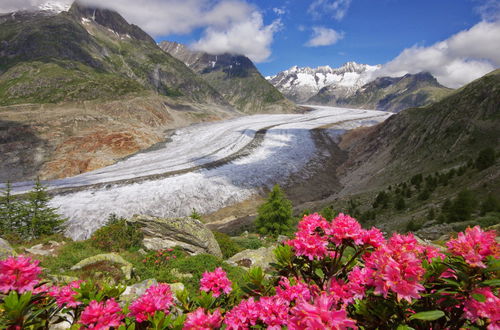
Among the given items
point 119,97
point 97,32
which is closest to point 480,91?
point 119,97

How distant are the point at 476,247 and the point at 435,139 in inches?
1617

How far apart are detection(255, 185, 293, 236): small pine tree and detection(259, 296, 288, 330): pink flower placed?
18.7 metres

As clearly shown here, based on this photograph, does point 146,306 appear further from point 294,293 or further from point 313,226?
point 313,226

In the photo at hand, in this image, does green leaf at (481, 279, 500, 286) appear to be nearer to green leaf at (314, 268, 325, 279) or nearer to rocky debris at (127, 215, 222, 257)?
green leaf at (314, 268, 325, 279)

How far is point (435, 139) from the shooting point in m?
35.8

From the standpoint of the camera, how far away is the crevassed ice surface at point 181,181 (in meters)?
31.5

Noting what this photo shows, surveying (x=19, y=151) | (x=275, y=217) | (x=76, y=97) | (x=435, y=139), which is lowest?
(x=275, y=217)

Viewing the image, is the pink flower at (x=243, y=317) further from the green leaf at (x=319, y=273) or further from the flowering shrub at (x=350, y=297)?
the green leaf at (x=319, y=273)

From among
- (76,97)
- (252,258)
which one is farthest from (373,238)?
(76,97)

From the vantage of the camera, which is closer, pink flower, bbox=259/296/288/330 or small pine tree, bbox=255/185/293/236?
pink flower, bbox=259/296/288/330

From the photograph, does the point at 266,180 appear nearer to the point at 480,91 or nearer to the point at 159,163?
the point at 159,163

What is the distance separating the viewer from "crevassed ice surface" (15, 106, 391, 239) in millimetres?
31516

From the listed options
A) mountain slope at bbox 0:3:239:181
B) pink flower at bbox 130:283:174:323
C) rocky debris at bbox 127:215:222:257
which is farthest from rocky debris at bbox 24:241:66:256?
mountain slope at bbox 0:3:239:181

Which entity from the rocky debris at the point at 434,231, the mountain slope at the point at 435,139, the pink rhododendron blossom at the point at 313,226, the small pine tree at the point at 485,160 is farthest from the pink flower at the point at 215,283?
the mountain slope at the point at 435,139
